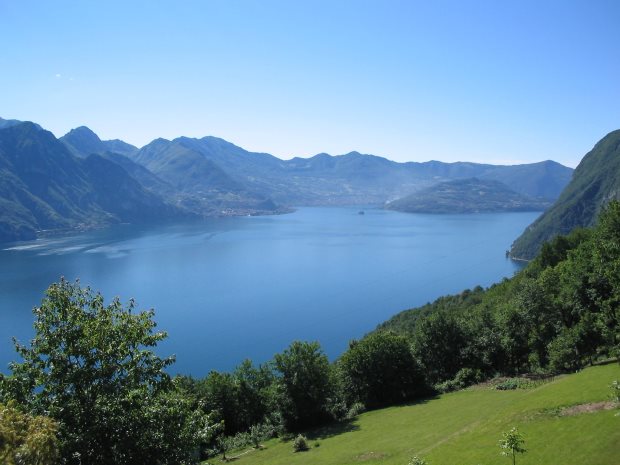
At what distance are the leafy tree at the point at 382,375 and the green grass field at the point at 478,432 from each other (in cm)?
459

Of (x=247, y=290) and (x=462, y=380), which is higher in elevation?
(x=462, y=380)

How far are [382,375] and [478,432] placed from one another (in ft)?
68.8

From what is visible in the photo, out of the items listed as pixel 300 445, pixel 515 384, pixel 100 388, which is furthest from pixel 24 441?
pixel 515 384

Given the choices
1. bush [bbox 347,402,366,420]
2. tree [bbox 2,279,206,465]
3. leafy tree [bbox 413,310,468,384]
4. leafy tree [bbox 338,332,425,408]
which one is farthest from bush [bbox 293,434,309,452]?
tree [bbox 2,279,206,465]

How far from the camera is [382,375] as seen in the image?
43.0m

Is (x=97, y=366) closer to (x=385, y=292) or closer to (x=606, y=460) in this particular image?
(x=606, y=460)

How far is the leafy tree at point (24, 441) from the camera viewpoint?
789cm

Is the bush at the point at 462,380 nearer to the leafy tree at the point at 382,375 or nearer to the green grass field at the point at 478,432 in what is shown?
the leafy tree at the point at 382,375

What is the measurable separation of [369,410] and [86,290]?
34.2 m

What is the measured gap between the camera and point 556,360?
3594 cm

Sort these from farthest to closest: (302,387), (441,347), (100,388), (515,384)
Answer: (441,347), (302,387), (515,384), (100,388)

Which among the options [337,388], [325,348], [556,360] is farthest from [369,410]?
[325,348]

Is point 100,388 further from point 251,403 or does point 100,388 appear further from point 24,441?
point 251,403

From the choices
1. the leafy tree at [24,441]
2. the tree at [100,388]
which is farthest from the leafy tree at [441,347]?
the leafy tree at [24,441]
